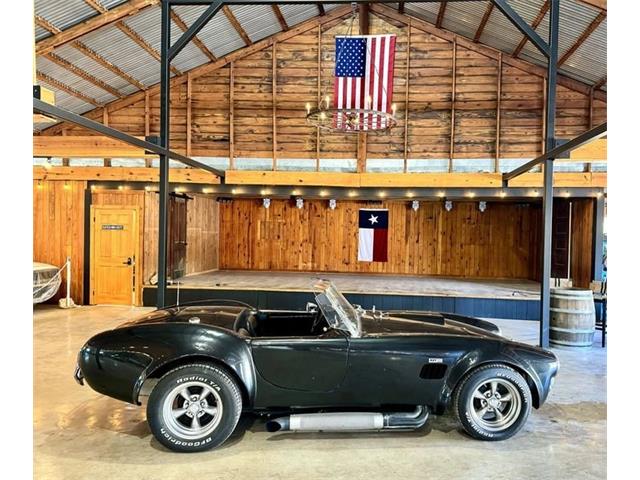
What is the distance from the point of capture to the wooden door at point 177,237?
918 centimetres

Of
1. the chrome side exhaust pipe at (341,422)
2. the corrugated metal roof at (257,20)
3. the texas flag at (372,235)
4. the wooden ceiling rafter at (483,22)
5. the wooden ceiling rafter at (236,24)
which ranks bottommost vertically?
the chrome side exhaust pipe at (341,422)

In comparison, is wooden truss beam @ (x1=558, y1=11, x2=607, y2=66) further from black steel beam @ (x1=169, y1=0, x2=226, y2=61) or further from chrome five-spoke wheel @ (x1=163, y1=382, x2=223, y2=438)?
chrome five-spoke wheel @ (x1=163, y1=382, x2=223, y2=438)

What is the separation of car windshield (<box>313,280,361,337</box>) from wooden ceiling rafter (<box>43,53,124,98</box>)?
696 cm

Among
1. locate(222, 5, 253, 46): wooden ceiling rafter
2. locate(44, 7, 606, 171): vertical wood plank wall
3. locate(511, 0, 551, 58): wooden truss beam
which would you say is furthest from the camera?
locate(44, 7, 606, 171): vertical wood plank wall

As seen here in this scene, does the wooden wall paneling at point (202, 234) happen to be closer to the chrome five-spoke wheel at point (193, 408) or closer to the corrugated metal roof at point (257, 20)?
the corrugated metal roof at point (257, 20)

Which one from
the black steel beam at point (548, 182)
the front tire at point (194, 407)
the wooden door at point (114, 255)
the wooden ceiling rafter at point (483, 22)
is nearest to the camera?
the front tire at point (194, 407)

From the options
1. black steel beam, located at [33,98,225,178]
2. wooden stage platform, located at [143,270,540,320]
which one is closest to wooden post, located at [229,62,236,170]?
Result: wooden stage platform, located at [143,270,540,320]

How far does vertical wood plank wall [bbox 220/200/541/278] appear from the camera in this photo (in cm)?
1176

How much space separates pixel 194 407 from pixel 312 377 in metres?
0.86

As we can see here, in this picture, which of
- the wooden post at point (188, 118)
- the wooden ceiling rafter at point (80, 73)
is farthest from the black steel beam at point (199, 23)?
the wooden post at point (188, 118)

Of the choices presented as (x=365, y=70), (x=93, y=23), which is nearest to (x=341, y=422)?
(x=365, y=70)

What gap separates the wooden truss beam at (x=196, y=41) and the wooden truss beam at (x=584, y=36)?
7103mm

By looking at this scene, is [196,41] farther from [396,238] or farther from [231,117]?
[396,238]
